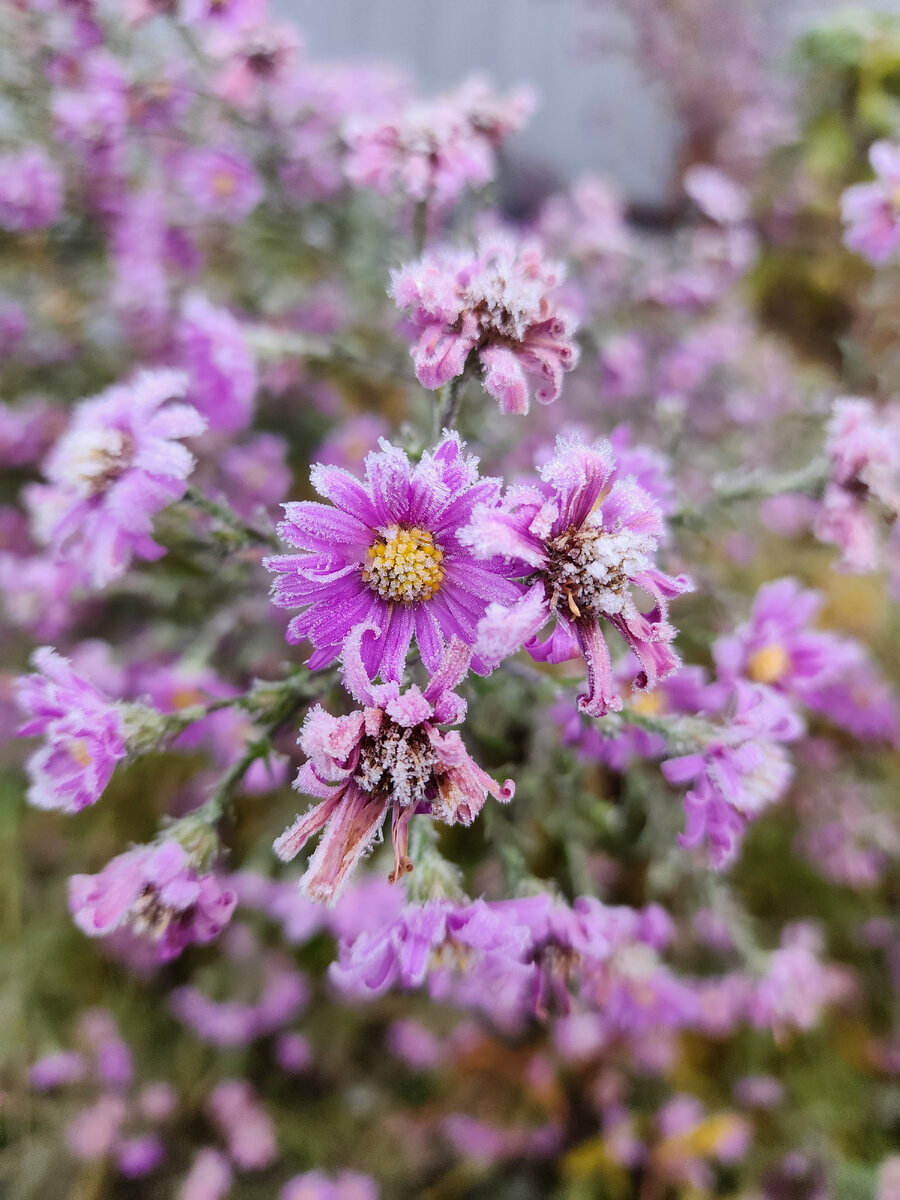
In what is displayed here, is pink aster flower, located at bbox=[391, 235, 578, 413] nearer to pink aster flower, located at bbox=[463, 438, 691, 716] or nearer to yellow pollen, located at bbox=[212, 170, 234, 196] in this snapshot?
pink aster flower, located at bbox=[463, 438, 691, 716]

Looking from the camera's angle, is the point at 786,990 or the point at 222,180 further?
the point at 222,180

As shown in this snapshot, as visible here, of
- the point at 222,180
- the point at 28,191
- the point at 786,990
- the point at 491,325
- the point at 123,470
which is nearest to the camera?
the point at 491,325

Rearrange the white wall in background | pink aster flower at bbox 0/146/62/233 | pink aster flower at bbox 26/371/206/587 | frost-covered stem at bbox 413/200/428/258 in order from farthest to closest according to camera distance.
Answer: the white wall in background → pink aster flower at bbox 0/146/62/233 → frost-covered stem at bbox 413/200/428/258 → pink aster flower at bbox 26/371/206/587

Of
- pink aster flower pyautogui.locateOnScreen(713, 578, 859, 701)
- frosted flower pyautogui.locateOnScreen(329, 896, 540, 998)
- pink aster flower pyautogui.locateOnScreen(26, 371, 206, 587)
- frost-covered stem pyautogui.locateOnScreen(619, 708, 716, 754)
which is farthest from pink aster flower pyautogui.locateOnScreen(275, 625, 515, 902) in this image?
pink aster flower pyautogui.locateOnScreen(713, 578, 859, 701)

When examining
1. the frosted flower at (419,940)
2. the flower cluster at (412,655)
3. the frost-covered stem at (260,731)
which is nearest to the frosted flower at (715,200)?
the flower cluster at (412,655)

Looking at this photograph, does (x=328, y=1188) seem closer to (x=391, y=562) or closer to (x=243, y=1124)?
(x=243, y=1124)

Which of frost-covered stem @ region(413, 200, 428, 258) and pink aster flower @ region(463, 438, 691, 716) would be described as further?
frost-covered stem @ region(413, 200, 428, 258)

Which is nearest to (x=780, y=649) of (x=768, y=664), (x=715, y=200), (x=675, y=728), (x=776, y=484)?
(x=768, y=664)
